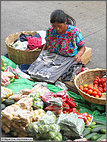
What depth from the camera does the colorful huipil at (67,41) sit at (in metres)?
4.14

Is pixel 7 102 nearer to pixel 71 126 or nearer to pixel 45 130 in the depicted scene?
pixel 45 130

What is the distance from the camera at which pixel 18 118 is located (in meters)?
2.55

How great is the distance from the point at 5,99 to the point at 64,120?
960 millimetres

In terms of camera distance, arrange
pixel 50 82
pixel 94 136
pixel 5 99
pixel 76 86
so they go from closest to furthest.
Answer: pixel 94 136 → pixel 5 99 → pixel 76 86 → pixel 50 82

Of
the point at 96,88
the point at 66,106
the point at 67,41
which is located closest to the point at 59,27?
the point at 67,41

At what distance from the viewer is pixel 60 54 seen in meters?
4.35

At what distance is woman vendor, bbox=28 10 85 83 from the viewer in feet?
13.4

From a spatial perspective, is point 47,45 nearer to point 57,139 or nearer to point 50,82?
point 50,82

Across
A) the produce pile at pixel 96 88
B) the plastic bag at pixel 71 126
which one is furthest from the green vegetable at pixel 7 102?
the produce pile at pixel 96 88

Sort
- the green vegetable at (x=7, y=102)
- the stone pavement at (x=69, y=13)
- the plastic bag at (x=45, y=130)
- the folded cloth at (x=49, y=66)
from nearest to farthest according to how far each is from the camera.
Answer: the plastic bag at (x=45, y=130) < the green vegetable at (x=7, y=102) < the folded cloth at (x=49, y=66) < the stone pavement at (x=69, y=13)

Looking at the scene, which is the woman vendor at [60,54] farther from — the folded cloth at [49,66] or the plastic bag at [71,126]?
the plastic bag at [71,126]

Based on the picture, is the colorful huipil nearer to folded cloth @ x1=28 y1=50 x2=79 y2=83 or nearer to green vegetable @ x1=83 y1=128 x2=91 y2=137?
folded cloth @ x1=28 y1=50 x2=79 y2=83

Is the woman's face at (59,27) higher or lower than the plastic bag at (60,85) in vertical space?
higher

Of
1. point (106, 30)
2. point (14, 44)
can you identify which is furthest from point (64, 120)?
point (106, 30)
